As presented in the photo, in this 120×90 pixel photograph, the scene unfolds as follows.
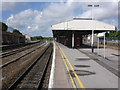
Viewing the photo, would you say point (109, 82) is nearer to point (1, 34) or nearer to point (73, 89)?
point (73, 89)

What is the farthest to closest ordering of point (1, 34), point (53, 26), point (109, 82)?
point (1, 34) → point (53, 26) → point (109, 82)

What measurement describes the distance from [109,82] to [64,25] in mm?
26645

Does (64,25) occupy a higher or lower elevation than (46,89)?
higher

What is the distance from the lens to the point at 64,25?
35469 mm

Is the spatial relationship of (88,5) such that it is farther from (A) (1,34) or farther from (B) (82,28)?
(A) (1,34)

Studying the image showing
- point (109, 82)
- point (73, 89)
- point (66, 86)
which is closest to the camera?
point (73, 89)

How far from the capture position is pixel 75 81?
9.73m

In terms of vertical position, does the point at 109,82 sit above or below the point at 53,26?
below

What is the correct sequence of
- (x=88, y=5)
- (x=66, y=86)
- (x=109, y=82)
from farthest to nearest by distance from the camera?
1. (x=88, y=5)
2. (x=109, y=82)
3. (x=66, y=86)

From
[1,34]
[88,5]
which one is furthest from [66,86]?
[1,34]

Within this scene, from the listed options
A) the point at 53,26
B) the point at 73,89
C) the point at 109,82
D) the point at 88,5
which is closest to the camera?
the point at 73,89

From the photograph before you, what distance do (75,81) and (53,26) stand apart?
26156 millimetres

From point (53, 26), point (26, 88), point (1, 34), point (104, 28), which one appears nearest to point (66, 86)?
point (26, 88)

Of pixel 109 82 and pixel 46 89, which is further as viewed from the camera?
pixel 109 82
